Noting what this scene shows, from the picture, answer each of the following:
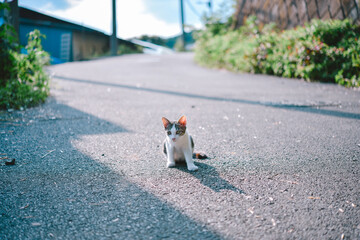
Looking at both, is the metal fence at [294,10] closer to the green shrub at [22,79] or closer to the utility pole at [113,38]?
the green shrub at [22,79]

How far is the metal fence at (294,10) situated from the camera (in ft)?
24.9

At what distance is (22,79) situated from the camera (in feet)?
17.9

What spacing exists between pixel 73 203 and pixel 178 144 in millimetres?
982

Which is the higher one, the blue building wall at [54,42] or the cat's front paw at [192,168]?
the blue building wall at [54,42]

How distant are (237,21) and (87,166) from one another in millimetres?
12501

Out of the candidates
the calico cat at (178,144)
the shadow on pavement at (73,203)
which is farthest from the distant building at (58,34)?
the calico cat at (178,144)

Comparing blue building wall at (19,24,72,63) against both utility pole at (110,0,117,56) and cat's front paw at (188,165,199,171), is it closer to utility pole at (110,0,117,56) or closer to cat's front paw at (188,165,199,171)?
utility pole at (110,0,117,56)

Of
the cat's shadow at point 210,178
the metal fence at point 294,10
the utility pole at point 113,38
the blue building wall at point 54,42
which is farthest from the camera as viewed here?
the utility pole at point 113,38

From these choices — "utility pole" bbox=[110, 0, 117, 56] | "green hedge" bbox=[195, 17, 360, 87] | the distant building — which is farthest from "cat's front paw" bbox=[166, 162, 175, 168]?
"utility pole" bbox=[110, 0, 117, 56]

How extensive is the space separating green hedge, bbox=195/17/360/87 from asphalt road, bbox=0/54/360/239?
1.50 metres

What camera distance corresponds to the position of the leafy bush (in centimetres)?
492

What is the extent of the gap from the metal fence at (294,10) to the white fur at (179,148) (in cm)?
700

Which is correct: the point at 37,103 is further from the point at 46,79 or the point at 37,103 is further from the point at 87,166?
the point at 87,166

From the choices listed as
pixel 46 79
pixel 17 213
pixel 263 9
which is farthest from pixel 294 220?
pixel 263 9
